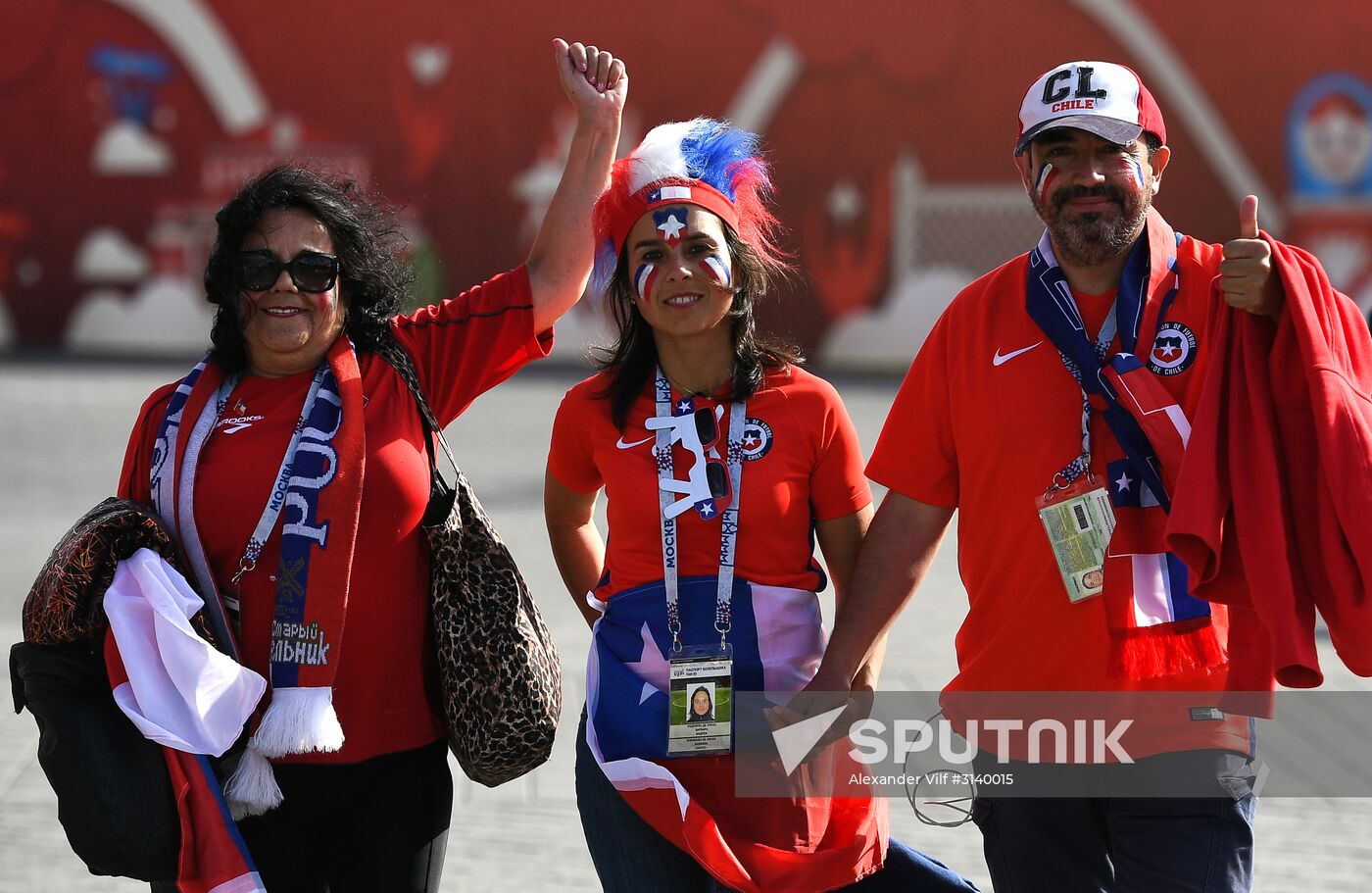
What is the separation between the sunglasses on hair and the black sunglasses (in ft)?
2.70

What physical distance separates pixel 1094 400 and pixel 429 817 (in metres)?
1.58

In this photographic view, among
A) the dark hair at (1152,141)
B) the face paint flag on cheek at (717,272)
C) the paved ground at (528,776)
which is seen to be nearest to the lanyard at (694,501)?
the face paint flag on cheek at (717,272)

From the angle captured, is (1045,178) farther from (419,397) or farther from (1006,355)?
(419,397)

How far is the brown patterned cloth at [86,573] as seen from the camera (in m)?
2.97

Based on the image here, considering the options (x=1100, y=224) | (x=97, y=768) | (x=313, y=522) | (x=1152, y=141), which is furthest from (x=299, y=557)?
(x=1152, y=141)

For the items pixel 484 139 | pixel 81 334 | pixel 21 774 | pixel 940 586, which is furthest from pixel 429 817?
pixel 81 334

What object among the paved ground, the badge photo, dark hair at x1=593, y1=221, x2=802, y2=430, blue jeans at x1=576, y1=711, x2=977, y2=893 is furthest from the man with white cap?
the paved ground

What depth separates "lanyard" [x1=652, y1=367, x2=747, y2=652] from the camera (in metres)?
3.17

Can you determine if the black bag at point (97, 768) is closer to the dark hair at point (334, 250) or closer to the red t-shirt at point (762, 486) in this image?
the dark hair at point (334, 250)

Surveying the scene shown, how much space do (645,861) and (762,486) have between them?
0.78 metres

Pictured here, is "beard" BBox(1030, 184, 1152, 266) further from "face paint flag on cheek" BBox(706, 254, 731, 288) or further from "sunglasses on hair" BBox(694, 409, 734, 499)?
"sunglasses on hair" BBox(694, 409, 734, 499)

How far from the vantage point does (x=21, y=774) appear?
555 cm

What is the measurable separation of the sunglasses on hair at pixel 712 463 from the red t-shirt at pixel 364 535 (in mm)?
583

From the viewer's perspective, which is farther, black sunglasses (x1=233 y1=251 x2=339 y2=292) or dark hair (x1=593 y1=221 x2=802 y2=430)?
dark hair (x1=593 y1=221 x2=802 y2=430)
